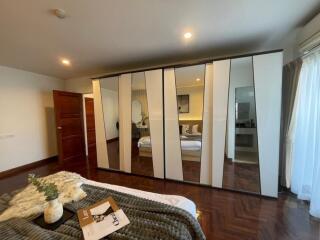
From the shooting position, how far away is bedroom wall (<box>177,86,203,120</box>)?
9.91 ft

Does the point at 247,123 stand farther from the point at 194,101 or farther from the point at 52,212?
the point at 52,212

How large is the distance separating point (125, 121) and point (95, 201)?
2.29 metres

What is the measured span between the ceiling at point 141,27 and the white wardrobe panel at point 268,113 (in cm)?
49

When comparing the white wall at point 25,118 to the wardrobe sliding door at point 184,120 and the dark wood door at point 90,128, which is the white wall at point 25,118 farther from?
the wardrobe sliding door at point 184,120

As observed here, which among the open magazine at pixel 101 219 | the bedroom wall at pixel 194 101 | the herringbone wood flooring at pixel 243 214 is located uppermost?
the bedroom wall at pixel 194 101

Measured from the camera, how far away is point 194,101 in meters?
3.08

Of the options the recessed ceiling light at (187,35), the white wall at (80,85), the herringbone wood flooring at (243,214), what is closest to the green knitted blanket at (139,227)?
the herringbone wood flooring at (243,214)

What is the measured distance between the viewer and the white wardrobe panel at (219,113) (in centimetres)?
277

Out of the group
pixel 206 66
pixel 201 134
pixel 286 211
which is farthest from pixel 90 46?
pixel 286 211

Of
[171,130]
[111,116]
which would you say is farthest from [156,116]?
[111,116]

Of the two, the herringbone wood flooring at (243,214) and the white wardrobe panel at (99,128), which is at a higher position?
the white wardrobe panel at (99,128)

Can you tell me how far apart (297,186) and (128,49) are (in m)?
3.51

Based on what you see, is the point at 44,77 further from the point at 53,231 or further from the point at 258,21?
the point at 258,21

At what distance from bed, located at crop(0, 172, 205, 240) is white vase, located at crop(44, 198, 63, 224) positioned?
0.08 meters
